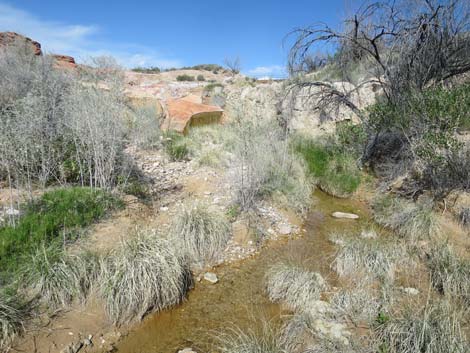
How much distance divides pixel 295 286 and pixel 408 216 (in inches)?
111

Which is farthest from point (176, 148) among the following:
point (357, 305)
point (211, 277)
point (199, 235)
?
point (357, 305)

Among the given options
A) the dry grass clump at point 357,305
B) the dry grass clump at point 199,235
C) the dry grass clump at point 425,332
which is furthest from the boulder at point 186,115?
the dry grass clump at point 425,332

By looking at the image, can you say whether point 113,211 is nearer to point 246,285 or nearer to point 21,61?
point 246,285

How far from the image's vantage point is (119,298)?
3.12m

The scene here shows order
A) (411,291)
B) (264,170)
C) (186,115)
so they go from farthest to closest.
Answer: (186,115), (264,170), (411,291)

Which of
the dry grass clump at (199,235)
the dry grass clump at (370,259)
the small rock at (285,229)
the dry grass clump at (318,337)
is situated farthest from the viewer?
the small rock at (285,229)

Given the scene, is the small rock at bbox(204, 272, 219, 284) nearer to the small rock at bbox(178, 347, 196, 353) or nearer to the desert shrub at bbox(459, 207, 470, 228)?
the small rock at bbox(178, 347, 196, 353)

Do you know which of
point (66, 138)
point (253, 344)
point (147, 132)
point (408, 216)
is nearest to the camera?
point (253, 344)

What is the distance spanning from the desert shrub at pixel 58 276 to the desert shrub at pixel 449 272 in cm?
379

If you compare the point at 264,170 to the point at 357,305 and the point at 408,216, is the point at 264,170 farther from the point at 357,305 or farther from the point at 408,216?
the point at 357,305

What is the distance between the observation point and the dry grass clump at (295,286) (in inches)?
136

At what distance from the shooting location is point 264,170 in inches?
248

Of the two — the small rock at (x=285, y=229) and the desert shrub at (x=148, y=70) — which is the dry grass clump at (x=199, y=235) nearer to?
the small rock at (x=285, y=229)

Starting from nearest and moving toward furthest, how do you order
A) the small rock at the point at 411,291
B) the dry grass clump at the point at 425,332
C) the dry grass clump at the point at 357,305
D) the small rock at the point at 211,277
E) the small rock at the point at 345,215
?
1. the dry grass clump at the point at 425,332
2. the dry grass clump at the point at 357,305
3. the small rock at the point at 411,291
4. the small rock at the point at 211,277
5. the small rock at the point at 345,215
